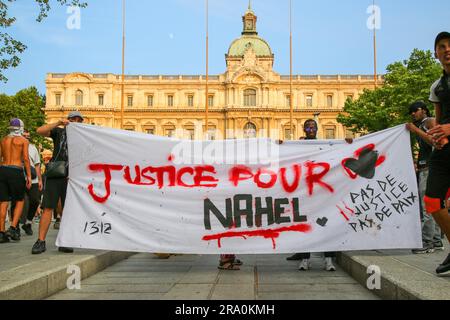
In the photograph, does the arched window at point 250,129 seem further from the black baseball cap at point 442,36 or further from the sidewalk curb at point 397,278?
the black baseball cap at point 442,36

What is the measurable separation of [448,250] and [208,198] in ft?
10.6

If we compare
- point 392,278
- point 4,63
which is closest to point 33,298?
point 392,278

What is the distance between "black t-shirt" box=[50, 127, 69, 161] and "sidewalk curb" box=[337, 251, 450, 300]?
3396 millimetres

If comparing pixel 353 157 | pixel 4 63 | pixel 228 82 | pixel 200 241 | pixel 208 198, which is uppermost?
pixel 228 82

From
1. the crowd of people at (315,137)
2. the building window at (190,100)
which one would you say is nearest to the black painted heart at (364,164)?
the crowd of people at (315,137)

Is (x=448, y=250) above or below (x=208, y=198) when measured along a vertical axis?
below

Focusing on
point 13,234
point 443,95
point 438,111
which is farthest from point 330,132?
point 443,95

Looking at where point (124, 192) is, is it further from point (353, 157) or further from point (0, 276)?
point (353, 157)

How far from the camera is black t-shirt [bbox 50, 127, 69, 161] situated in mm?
5191

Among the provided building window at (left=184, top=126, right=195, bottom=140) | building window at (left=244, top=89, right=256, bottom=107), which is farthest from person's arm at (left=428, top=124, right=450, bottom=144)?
building window at (left=244, top=89, right=256, bottom=107)

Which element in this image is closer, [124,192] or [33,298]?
[33,298]

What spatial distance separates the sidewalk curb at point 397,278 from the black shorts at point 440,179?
23.3 inches

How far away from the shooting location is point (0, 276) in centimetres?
347

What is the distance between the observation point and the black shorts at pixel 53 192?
5.17m
